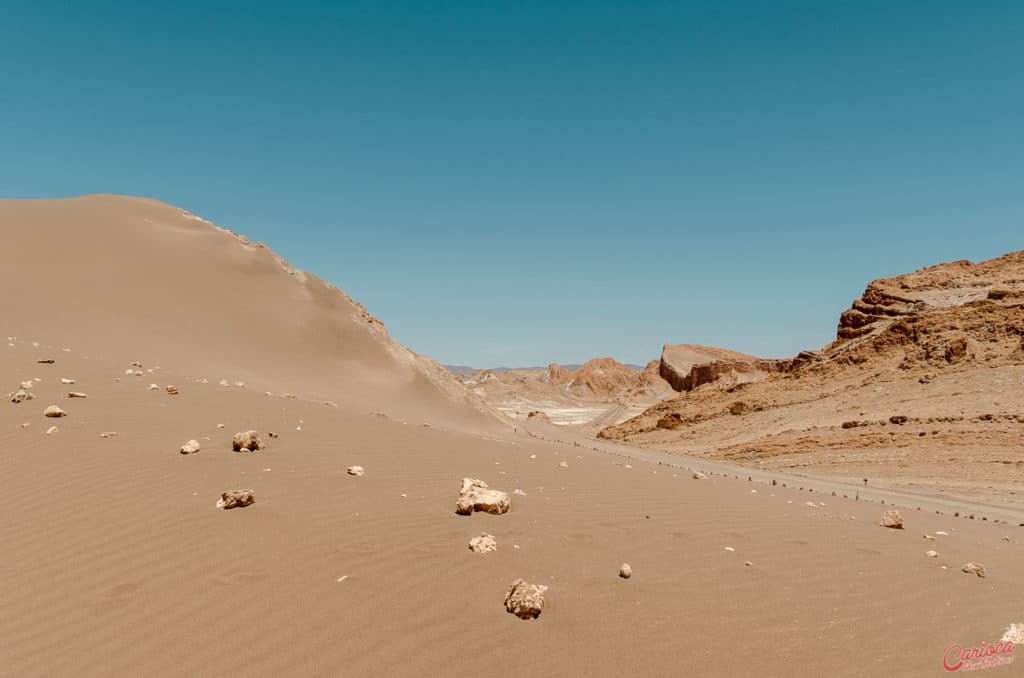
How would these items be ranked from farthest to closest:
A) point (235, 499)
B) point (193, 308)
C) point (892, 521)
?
point (193, 308), point (892, 521), point (235, 499)

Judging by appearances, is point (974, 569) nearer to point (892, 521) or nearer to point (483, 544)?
point (892, 521)

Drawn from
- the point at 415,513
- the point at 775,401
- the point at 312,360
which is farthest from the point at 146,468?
the point at 775,401

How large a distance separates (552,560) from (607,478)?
4222 mm

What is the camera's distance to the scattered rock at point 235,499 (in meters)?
5.09

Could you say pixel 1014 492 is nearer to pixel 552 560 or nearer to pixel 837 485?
pixel 837 485

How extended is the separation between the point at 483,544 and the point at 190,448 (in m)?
3.92

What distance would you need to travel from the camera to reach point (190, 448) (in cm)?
637

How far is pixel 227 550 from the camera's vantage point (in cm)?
441

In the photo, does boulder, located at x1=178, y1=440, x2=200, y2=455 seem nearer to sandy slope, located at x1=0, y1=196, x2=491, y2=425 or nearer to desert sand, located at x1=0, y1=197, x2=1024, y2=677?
desert sand, located at x1=0, y1=197, x2=1024, y2=677

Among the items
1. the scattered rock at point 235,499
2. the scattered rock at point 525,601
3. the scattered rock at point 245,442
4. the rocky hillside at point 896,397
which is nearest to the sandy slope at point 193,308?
the scattered rock at point 245,442

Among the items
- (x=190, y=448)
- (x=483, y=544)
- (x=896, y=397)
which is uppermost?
(x=896, y=397)

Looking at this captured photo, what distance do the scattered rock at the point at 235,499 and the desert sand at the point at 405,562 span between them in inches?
3.6

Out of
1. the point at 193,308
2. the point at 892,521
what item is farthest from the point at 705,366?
the point at 892,521

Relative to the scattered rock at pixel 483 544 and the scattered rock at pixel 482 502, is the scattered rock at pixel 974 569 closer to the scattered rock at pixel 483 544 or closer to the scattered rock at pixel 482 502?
the scattered rock at pixel 482 502
